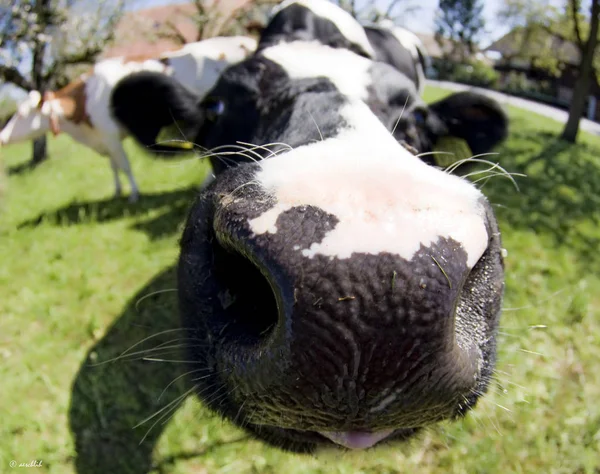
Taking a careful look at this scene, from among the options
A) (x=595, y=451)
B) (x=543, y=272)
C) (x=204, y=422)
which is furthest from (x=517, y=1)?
(x=204, y=422)

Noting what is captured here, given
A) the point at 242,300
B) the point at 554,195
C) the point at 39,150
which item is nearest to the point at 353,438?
the point at 242,300

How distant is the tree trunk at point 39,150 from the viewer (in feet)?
30.9

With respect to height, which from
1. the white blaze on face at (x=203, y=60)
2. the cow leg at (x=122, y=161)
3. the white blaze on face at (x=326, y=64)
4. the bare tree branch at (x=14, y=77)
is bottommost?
the bare tree branch at (x=14, y=77)

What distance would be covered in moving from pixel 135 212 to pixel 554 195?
210 inches

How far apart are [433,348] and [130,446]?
86.0 inches

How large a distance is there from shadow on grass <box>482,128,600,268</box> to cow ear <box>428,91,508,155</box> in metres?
2.01

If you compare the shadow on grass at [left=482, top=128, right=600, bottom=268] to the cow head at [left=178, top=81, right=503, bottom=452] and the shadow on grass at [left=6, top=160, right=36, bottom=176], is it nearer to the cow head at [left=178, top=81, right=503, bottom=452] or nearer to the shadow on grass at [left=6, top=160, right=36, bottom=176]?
the cow head at [left=178, top=81, right=503, bottom=452]

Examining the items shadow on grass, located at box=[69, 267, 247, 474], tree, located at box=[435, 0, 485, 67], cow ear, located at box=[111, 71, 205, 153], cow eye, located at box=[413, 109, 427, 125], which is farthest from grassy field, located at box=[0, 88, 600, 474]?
tree, located at box=[435, 0, 485, 67]

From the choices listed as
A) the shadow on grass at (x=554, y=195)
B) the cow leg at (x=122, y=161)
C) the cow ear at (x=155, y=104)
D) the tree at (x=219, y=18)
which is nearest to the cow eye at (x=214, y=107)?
the cow ear at (x=155, y=104)

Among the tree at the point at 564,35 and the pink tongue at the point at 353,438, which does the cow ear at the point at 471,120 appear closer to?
the pink tongue at the point at 353,438

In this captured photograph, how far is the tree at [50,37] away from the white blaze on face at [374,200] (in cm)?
983

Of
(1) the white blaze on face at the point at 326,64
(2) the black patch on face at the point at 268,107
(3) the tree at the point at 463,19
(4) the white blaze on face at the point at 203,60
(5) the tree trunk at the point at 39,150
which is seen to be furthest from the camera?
(3) the tree at the point at 463,19

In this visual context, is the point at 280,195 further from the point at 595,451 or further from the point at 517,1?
the point at 517,1

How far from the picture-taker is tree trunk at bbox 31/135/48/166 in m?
9.43
